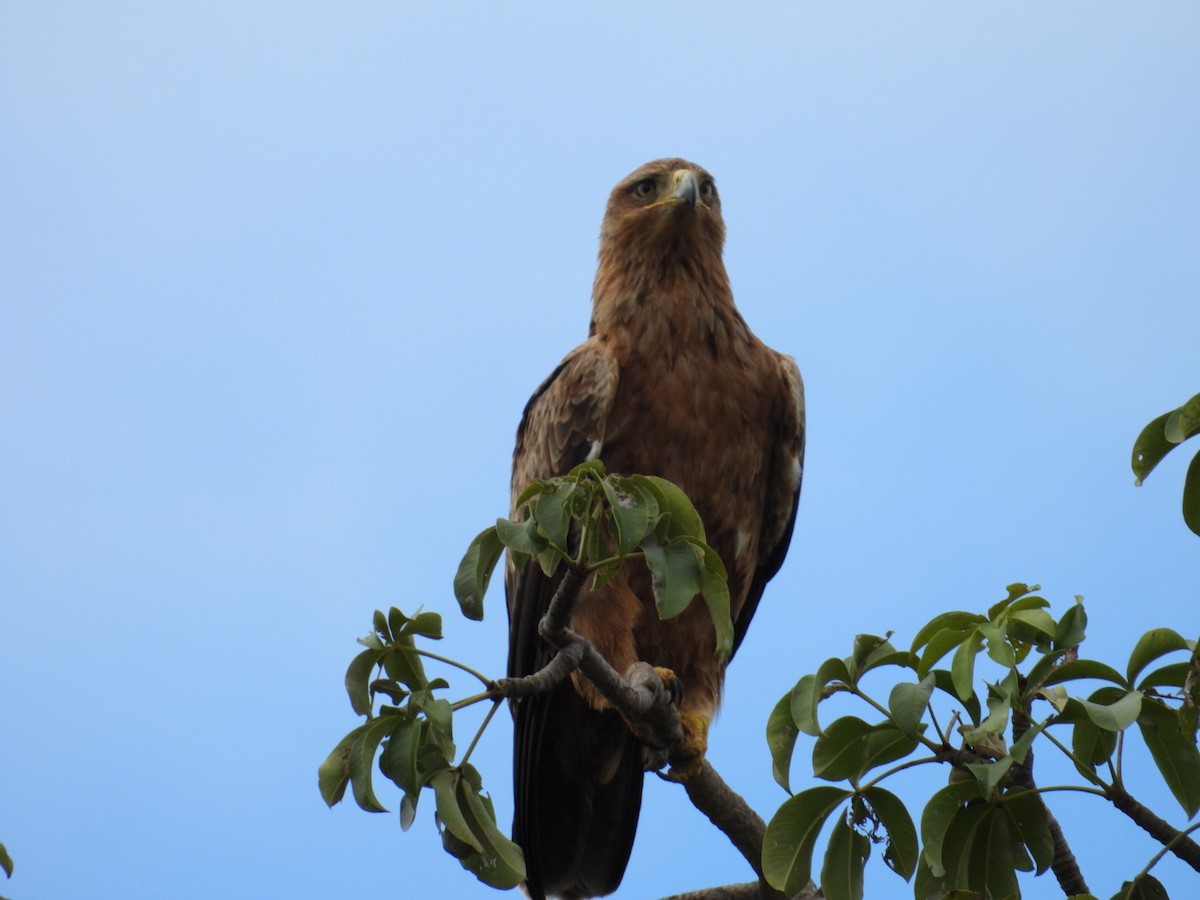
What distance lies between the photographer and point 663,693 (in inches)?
171


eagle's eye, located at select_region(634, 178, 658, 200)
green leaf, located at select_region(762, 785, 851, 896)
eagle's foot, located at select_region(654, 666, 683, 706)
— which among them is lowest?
green leaf, located at select_region(762, 785, 851, 896)

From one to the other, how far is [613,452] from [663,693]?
1.13 meters

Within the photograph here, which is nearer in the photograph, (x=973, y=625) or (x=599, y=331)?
(x=973, y=625)

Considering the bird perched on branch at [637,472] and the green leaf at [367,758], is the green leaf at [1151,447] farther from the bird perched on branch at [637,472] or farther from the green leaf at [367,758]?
the bird perched on branch at [637,472]

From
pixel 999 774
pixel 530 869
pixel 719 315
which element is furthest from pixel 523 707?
pixel 999 774

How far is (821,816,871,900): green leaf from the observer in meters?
3.06

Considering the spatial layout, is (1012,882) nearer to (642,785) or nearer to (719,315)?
(642,785)

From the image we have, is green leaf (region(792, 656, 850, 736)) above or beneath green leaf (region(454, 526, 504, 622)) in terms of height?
beneath

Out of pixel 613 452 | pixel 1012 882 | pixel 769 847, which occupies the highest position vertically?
pixel 613 452

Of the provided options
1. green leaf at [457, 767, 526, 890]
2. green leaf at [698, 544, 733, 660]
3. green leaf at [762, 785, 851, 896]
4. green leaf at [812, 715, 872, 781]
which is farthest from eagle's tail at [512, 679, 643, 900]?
green leaf at [698, 544, 733, 660]

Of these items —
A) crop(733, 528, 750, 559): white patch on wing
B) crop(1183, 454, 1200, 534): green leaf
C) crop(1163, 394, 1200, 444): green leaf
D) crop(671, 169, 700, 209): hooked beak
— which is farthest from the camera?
crop(671, 169, 700, 209): hooked beak

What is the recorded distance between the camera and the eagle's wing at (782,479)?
5.46m

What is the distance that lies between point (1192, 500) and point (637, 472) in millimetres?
2611

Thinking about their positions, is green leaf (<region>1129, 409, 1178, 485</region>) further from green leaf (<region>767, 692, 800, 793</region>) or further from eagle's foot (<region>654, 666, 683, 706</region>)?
eagle's foot (<region>654, 666, 683, 706</region>)
